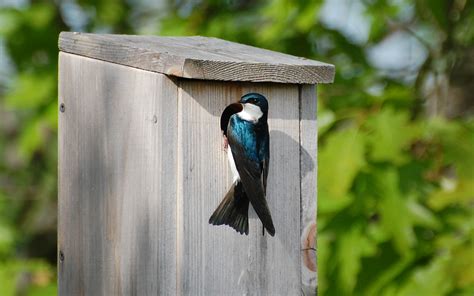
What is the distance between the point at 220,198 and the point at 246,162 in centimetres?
10

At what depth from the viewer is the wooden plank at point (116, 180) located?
182 cm

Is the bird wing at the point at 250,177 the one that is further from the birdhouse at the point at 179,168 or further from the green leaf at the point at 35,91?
the green leaf at the point at 35,91

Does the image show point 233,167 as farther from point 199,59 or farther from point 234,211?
point 199,59

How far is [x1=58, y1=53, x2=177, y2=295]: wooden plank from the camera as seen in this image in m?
1.82

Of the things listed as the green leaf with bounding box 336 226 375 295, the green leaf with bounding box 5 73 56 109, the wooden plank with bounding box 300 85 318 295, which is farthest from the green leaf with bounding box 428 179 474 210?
the green leaf with bounding box 5 73 56 109

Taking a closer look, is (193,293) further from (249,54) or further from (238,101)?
(249,54)

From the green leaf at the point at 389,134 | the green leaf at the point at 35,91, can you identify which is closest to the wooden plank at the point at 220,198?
the green leaf at the point at 389,134

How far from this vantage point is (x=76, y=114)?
219 centimetres

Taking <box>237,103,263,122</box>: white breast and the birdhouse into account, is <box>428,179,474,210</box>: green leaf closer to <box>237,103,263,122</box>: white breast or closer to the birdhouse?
the birdhouse

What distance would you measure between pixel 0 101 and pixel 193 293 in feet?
15.8

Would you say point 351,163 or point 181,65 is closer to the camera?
point 181,65

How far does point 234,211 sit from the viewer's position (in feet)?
6.11

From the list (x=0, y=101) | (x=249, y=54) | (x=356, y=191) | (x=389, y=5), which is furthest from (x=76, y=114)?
(x=0, y=101)

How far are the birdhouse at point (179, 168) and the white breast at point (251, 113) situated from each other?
0.06 metres
